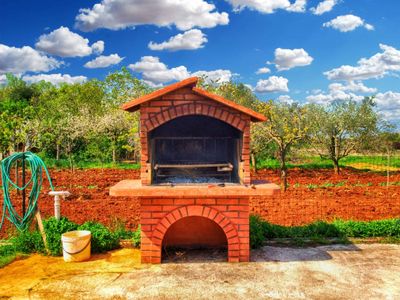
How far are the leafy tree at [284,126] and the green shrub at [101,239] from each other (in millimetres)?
7684

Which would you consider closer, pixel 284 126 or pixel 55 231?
pixel 55 231

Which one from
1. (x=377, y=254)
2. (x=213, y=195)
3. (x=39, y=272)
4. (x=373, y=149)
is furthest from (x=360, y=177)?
(x=39, y=272)

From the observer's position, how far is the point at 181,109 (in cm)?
623

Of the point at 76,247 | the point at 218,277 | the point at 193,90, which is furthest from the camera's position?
the point at 76,247

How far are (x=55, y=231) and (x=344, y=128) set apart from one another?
18.5 meters

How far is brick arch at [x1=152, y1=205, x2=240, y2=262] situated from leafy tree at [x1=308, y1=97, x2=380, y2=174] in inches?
648

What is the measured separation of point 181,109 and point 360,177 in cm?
1555

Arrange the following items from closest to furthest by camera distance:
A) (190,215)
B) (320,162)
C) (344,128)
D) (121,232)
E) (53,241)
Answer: (190,215), (53,241), (121,232), (344,128), (320,162)

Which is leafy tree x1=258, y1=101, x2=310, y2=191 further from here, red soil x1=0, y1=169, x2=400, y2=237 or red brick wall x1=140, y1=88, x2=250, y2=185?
red brick wall x1=140, y1=88, x2=250, y2=185

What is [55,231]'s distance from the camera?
6934 mm

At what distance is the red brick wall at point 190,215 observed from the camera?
6.32m

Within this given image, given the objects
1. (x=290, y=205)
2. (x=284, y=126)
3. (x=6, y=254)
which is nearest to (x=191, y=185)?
(x=6, y=254)

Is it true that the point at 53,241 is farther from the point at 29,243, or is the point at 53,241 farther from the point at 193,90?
the point at 193,90

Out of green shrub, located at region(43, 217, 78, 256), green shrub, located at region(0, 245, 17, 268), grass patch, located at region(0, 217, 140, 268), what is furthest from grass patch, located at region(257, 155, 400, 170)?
green shrub, located at region(0, 245, 17, 268)
